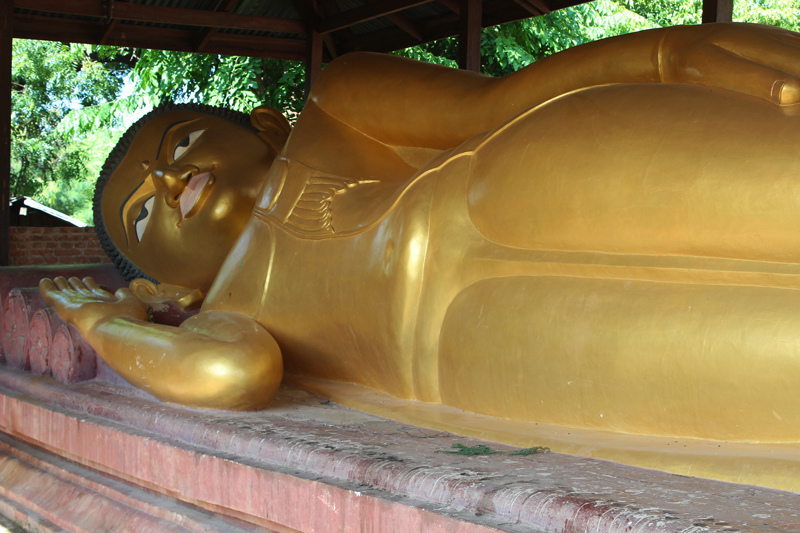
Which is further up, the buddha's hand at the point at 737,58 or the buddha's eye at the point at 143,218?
the buddha's hand at the point at 737,58

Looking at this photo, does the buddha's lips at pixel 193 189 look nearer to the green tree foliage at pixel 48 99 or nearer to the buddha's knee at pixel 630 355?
the buddha's knee at pixel 630 355

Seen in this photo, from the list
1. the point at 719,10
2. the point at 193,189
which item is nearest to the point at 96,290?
the point at 193,189

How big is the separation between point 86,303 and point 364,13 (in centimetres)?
356

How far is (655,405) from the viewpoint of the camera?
153 cm

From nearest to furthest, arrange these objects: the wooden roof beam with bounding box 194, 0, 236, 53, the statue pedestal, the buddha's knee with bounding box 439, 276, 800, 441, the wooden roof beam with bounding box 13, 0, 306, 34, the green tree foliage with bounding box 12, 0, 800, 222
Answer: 1. the statue pedestal
2. the buddha's knee with bounding box 439, 276, 800, 441
3. the wooden roof beam with bounding box 13, 0, 306, 34
4. the wooden roof beam with bounding box 194, 0, 236, 53
5. the green tree foliage with bounding box 12, 0, 800, 222

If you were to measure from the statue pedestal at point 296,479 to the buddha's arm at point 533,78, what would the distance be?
2.72ft

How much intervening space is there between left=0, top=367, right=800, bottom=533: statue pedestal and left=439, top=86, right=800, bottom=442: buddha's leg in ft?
0.57

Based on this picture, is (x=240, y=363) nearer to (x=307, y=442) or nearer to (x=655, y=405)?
(x=307, y=442)

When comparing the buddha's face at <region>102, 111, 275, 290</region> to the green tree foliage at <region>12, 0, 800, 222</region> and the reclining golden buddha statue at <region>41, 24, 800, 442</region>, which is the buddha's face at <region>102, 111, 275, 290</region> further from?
the green tree foliage at <region>12, 0, 800, 222</region>

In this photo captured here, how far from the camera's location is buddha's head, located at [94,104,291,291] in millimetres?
2725

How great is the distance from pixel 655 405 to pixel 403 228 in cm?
79

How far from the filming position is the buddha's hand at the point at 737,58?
1.52m

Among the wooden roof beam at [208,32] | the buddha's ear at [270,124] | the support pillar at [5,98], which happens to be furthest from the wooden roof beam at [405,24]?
the buddha's ear at [270,124]

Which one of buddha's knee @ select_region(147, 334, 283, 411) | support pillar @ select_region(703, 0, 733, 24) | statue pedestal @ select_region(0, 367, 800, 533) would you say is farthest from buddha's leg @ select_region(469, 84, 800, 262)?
support pillar @ select_region(703, 0, 733, 24)
